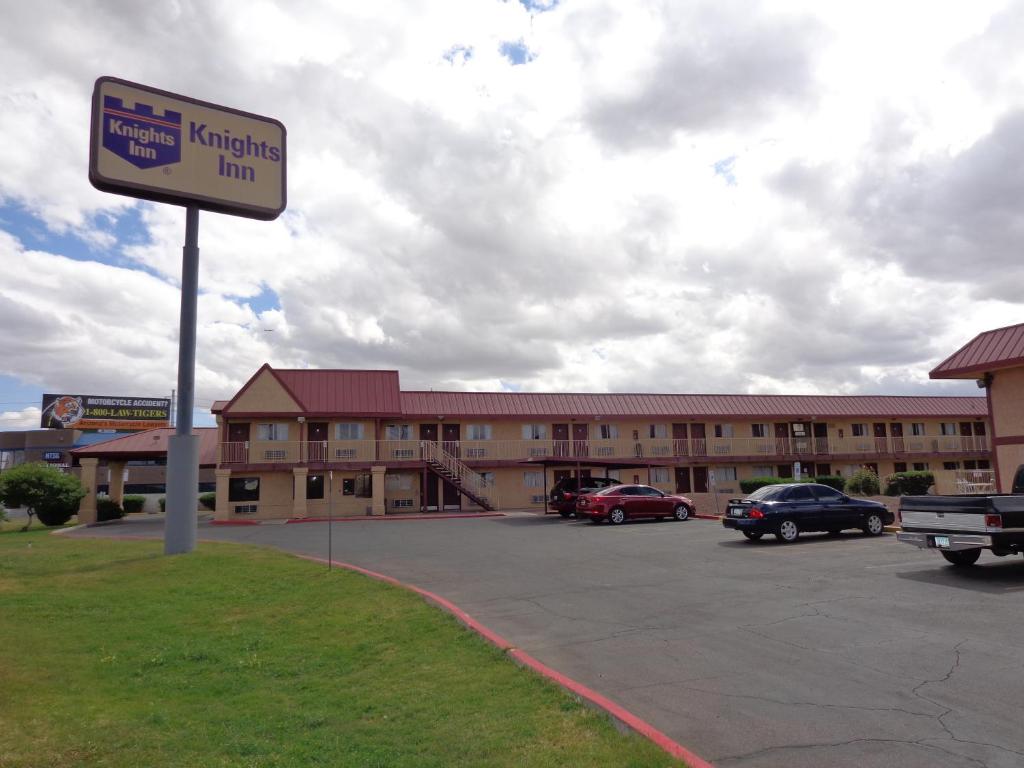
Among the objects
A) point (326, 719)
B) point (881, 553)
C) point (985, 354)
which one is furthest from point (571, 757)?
point (985, 354)

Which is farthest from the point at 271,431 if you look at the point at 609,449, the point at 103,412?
the point at 103,412

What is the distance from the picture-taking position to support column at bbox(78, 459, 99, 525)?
3331 cm

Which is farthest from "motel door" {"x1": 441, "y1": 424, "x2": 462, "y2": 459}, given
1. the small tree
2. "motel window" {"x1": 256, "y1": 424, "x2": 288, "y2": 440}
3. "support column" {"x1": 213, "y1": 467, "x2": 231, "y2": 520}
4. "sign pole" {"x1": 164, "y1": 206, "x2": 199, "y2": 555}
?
"sign pole" {"x1": 164, "y1": 206, "x2": 199, "y2": 555}

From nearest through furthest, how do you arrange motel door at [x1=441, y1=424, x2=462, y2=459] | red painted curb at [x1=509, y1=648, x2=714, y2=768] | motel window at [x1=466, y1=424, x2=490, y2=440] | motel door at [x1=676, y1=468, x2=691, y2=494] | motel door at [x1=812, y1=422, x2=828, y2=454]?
red painted curb at [x1=509, y1=648, x2=714, y2=768]
motel door at [x1=441, y1=424, x2=462, y2=459]
motel window at [x1=466, y1=424, x2=490, y2=440]
motel door at [x1=676, y1=468, x2=691, y2=494]
motel door at [x1=812, y1=422, x2=828, y2=454]

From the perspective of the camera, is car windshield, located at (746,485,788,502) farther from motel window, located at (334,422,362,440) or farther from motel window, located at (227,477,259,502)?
motel window, located at (227,477,259,502)

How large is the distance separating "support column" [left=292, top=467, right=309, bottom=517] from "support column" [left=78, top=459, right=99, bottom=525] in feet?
30.2

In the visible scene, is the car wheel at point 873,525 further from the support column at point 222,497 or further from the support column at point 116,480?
the support column at point 116,480

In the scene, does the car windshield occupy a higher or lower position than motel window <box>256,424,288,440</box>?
lower

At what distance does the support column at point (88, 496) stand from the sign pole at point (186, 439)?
18.2 m

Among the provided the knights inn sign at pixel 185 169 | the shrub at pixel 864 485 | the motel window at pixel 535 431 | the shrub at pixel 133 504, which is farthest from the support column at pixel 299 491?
the shrub at pixel 864 485

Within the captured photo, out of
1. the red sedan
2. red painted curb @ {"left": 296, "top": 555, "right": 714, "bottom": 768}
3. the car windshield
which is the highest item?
the car windshield

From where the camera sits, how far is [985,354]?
20.3 meters

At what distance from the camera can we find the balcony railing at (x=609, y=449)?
34125 mm

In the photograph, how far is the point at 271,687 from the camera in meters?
6.94
